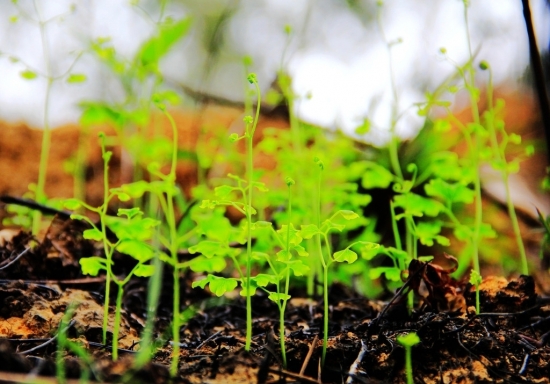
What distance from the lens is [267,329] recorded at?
5.12 ft

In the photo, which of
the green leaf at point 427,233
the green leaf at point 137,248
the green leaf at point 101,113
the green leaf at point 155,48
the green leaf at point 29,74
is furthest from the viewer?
the green leaf at point 155,48

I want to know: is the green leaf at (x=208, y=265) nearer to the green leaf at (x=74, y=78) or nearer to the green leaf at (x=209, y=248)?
the green leaf at (x=209, y=248)

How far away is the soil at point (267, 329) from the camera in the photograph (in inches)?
42.4

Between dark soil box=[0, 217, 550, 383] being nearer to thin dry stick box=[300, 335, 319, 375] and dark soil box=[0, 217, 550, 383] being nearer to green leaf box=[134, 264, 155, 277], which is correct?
thin dry stick box=[300, 335, 319, 375]

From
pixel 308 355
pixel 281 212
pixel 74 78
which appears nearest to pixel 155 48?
pixel 74 78

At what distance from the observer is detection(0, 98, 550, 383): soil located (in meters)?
1.08

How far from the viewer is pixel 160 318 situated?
1.76 m

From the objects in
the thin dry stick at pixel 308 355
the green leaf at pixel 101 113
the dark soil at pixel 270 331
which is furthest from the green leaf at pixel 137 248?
the green leaf at pixel 101 113

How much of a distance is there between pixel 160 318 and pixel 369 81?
3.34m

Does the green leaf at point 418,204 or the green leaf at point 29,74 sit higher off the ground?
the green leaf at point 29,74

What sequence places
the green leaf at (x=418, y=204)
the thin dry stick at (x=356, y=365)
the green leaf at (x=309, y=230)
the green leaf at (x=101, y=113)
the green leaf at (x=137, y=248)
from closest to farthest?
the thin dry stick at (x=356, y=365), the green leaf at (x=309, y=230), the green leaf at (x=137, y=248), the green leaf at (x=418, y=204), the green leaf at (x=101, y=113)

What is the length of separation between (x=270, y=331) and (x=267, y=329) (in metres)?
0.44

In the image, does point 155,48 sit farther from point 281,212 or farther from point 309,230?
point 309,230

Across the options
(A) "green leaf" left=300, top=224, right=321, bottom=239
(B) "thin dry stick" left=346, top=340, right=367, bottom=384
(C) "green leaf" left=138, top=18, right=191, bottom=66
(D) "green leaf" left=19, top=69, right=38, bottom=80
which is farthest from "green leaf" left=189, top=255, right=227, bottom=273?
(C) "green leaf" left=138, top=18, right=191, bottom=66
